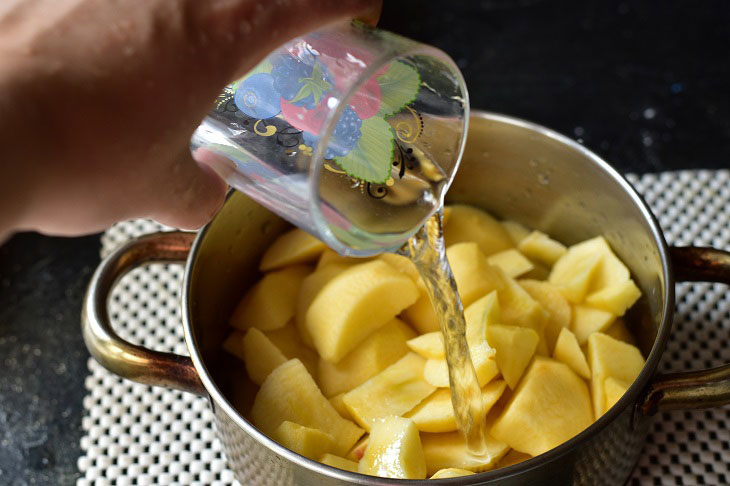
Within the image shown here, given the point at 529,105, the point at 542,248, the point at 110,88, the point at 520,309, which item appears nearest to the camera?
the point at 110,88

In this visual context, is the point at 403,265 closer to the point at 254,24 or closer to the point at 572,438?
the point at 572,438

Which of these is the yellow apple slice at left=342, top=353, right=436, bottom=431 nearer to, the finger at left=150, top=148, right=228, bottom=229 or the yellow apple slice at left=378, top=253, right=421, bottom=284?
the yellow apple slice at left=378, top=253, right=421, bottom=284

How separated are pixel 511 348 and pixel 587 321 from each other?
0.15 m

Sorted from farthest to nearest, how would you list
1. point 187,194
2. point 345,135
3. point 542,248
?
point 542,248, point 345,135, point 187,194

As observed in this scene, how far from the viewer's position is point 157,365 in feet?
2.61

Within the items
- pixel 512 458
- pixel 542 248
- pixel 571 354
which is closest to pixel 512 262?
pixel 542 248

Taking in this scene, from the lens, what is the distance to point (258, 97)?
2.31ft

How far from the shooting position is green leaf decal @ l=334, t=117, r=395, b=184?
2.44ft

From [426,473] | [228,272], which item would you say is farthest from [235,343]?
[426,473]

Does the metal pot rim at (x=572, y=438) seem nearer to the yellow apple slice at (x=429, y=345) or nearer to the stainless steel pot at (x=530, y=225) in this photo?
the stainless steel pot at (x=530, y=225)

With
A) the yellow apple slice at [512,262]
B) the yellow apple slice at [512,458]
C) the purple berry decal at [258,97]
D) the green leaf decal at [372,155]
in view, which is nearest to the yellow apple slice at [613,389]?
the yellow apple slice at [512,458]

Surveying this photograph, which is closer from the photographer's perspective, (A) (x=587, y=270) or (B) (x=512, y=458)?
(B) (x=512, y=458)

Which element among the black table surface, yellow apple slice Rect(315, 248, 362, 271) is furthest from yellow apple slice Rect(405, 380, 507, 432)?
the black table surface

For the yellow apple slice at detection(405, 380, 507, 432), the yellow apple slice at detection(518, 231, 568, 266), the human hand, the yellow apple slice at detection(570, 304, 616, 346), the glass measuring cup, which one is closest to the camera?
the human hand
